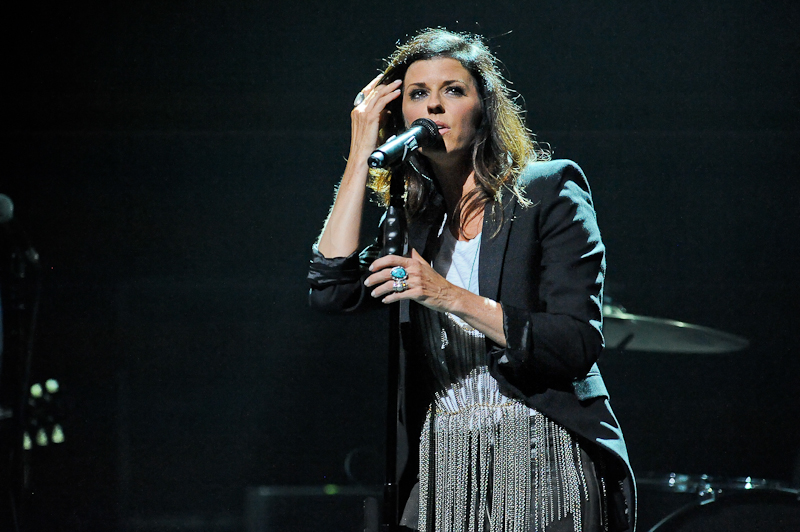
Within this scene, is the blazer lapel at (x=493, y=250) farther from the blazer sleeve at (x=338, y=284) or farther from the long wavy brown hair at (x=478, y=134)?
the blazer sleeve at (x=338, y=284)

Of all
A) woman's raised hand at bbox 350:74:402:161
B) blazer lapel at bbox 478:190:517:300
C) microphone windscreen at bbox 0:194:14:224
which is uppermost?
microphone windscreen at bbox 0:194:14:224

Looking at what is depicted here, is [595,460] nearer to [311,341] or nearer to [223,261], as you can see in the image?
[311,341]

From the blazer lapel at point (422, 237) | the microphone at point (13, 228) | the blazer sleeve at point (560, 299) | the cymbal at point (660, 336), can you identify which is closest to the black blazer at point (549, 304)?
the blazer sleeve at point (560, 299)

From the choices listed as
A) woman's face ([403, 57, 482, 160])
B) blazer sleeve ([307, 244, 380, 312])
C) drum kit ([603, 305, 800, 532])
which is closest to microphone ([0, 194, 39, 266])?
blazer sleeve ([307, 244, 380, 312])

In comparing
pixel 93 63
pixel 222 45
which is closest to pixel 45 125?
pixel 93 63

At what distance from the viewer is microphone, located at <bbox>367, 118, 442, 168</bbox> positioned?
1.00 meters

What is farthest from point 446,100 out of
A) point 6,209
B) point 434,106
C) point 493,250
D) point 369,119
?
point 6,209

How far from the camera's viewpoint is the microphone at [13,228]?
2.25 metres

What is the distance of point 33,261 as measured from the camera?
7.41ft

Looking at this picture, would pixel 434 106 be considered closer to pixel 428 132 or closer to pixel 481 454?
pixel 428 132

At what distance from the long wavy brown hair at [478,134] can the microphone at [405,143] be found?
0.15 meters

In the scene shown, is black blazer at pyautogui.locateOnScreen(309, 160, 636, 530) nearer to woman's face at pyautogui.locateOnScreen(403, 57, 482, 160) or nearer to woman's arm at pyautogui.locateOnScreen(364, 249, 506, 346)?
woman's arm at pyautogui.locateOnScreen(364, 249, 506, 346)

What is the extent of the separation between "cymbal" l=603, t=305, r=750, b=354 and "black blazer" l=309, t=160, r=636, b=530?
1.00 meters

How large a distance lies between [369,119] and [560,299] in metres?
0.41
